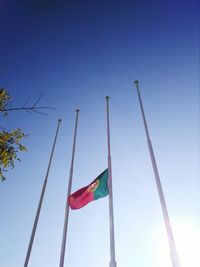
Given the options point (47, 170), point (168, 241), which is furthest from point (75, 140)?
point (168, 241)

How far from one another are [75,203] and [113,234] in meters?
4.09

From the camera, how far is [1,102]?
8.41m

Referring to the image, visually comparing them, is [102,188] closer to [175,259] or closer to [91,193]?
[91,193]

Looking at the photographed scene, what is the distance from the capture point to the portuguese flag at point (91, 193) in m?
12.5

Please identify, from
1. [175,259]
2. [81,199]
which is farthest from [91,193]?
[175,259]

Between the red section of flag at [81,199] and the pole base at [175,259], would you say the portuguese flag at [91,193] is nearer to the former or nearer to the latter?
the red section of flag at [81,199]

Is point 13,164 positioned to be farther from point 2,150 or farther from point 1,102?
point 1,102

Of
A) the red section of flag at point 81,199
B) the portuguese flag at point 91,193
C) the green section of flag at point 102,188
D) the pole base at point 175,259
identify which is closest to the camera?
the pole base at point 175,259

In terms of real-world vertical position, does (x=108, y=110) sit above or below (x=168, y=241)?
above

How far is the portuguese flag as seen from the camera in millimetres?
12525

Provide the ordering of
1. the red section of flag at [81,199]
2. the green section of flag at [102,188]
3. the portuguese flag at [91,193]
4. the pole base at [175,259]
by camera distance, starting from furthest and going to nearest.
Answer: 1. the red section of flag at [81,199]
2. the portuguese flag at [91,193]
3. the green section of flag at [102,188]
4. the pole base at [175,259]

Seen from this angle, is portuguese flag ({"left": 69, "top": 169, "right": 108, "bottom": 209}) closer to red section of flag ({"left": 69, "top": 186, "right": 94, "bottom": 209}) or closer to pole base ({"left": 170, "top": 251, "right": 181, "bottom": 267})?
red section of flag ({"left": 69, "top": 186, "right": 94, "bottom": 209})

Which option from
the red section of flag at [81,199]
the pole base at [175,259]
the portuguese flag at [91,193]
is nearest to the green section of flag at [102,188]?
the portuguese flag at [91,193]

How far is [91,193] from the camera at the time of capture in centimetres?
1294
